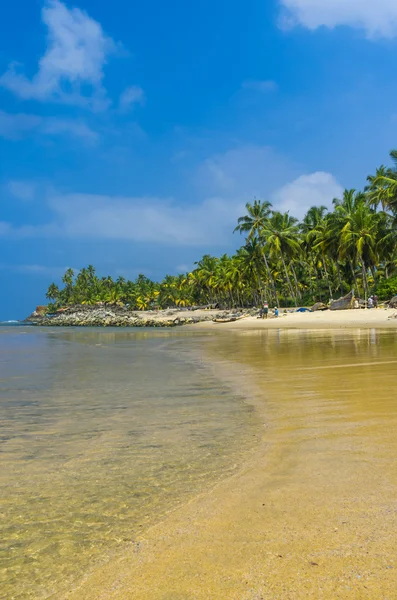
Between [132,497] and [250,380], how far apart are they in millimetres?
5641

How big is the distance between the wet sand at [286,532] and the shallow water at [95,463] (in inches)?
8.8

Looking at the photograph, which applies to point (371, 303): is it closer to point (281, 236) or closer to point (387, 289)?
point (387, 289)

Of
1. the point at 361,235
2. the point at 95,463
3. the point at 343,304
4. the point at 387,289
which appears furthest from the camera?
the point at 361,235

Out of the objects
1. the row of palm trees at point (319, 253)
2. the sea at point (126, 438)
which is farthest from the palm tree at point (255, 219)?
the sea at point (126, 438)

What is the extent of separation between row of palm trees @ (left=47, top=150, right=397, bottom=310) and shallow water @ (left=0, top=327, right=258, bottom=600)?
39.3 meters

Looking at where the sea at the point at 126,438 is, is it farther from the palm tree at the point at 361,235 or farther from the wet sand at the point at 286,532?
the palm tree at the point at 361,235

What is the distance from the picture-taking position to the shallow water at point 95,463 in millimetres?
2379

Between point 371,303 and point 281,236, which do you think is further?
point 281,236

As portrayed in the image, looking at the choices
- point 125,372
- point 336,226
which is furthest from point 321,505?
point 336,226

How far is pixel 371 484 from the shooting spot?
2980mm

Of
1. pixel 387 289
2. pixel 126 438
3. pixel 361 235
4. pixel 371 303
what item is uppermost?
pixel 361 235

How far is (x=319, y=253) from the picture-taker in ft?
183

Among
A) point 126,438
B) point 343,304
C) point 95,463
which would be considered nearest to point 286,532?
point 95,463

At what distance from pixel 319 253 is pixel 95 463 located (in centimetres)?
5510
